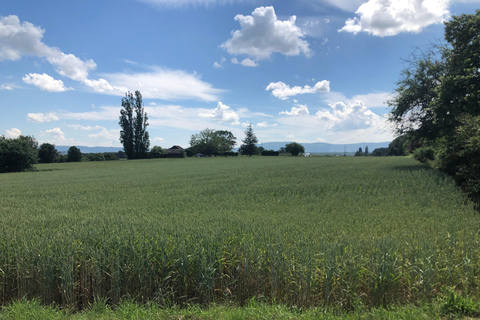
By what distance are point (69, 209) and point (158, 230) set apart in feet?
22.2

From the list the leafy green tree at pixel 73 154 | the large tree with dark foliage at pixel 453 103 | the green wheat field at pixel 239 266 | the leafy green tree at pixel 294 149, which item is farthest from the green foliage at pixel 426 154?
the leafy green tree at pixel 73 154

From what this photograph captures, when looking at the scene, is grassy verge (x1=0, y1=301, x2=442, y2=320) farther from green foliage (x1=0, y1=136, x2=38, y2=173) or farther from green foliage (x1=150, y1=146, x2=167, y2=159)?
green foliage (x1=150, y1=146, x2=167, y2=159)

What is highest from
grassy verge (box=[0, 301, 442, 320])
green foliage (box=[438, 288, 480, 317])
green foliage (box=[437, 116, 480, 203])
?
green foliage (box=[437, 116, 480, 203])

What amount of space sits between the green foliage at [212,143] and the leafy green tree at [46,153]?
1909 inches

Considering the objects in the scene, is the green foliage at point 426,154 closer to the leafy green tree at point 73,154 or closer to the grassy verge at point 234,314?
the grassy verge at point 234,314

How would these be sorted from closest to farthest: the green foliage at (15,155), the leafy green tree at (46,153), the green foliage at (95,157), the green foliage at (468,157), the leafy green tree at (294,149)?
1. the green foliage at (468,157)
2. the green foliage at (15,155)
3. the leafy green tree at (46,153)
4. the green foliage at (95,157)
5. the leafy green tree at (294,149)

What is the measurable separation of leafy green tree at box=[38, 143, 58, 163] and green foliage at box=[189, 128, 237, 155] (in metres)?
48.5

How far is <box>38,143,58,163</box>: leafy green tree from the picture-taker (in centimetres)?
7531

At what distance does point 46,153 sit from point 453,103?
92.9 metres

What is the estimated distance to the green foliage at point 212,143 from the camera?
11381 cm

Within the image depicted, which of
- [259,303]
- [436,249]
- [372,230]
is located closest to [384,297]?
[436,249]

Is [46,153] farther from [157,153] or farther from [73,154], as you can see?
[157,153]

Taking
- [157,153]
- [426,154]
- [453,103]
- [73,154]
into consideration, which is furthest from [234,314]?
[73,154]

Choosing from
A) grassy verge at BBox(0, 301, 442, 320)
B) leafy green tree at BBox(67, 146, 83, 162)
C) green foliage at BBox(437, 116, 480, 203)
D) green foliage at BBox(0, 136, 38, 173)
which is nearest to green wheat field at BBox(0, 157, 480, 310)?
grassy verge at BBox(0, 301, 442, 320)
